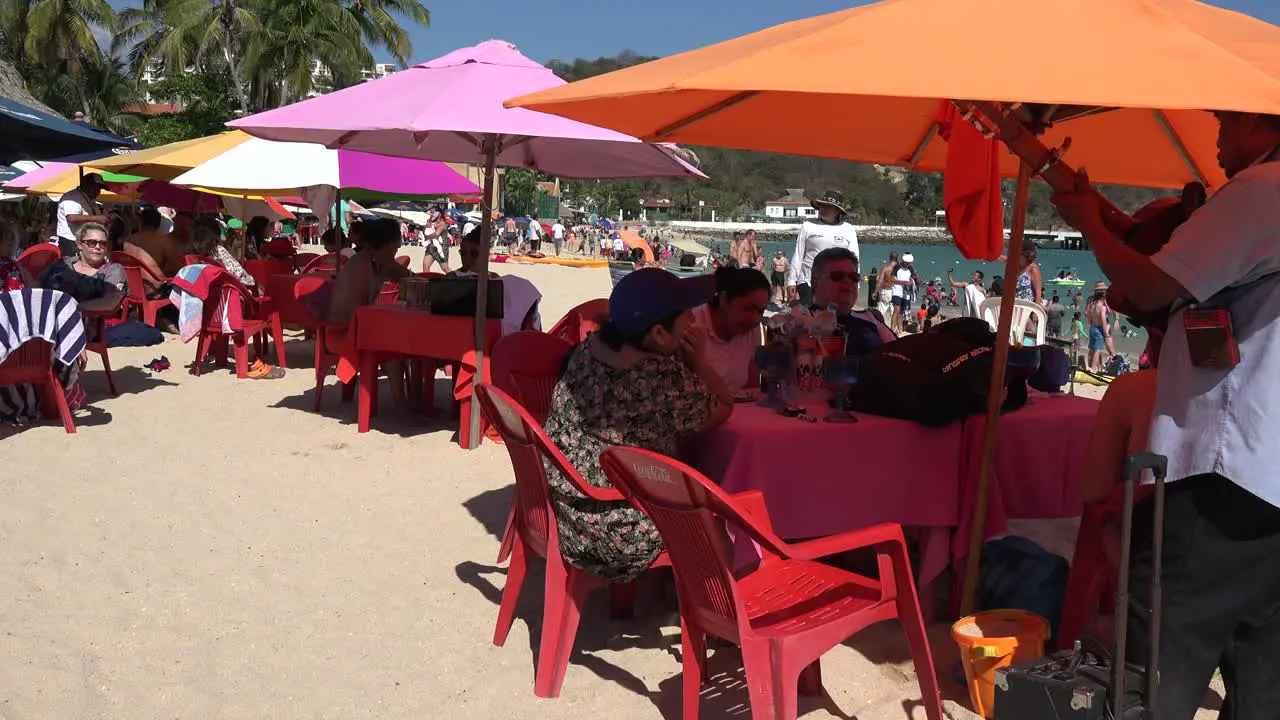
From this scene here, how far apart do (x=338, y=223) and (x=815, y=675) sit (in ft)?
23.7

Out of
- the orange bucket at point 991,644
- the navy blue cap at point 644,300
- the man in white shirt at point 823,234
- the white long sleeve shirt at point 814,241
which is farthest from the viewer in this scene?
the white long sleeve shirt at point 814,241

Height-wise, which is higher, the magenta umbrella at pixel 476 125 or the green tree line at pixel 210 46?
the green tree line at pixel 210 46

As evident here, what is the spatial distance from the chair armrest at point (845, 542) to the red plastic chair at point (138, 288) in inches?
358

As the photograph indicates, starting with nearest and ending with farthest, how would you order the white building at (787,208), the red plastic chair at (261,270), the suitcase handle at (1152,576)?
the suitcase handle at (1152,576)
the red plastic chair at (261,270)
the white building at (787,208)

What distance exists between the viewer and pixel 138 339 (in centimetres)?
948

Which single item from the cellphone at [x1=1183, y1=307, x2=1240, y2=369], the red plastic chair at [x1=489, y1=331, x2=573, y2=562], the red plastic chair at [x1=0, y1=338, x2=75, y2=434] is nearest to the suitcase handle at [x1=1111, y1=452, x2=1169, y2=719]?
the cellphone at [x1=1183, y1=307, x2=1240, y2=369]

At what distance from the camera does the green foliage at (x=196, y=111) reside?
1517 inches

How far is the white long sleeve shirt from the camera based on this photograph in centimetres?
848

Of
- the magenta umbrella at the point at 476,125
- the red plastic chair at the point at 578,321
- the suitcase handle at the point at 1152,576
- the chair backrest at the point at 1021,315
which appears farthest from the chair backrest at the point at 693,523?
the chair backrest at the point at 1021,315

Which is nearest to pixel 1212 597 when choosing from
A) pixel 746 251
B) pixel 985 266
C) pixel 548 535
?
pixel 548 535

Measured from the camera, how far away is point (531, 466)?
3.24 metres

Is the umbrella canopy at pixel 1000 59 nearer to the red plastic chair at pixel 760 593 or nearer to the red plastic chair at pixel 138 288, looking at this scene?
the red plastic chair at pixel 760 593

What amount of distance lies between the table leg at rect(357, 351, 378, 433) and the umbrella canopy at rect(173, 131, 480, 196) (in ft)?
6.94

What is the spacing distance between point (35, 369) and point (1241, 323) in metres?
6.43
